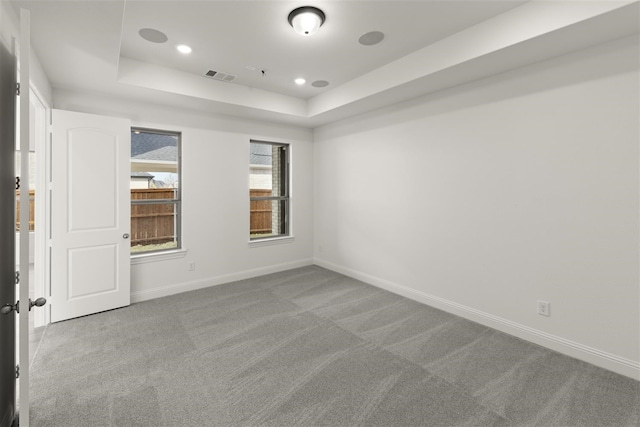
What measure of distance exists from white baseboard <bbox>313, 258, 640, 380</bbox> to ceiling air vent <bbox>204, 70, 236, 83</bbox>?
129 inches

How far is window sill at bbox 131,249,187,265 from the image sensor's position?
403 centimetres

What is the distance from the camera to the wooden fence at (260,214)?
539 cm

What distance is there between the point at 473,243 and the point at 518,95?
1503mm

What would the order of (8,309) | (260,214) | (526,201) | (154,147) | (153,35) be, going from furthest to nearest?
(260,214), (154,147), (526,201), (153,35), (8,309)

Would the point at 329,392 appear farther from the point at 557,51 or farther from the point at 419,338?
the point at 557,51

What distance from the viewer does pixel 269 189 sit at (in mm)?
5527

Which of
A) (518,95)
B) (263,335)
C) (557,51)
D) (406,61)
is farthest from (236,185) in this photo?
(557,51)

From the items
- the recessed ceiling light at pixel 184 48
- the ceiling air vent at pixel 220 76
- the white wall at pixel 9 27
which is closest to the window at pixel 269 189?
the ceiling air vent at pixel 220 76

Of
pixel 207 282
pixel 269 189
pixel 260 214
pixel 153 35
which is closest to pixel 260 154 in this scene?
pixel 269 189

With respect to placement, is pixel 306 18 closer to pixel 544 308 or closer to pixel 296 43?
pixel 296 43

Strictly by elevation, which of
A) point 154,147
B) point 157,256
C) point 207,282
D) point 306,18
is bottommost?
point 207,282

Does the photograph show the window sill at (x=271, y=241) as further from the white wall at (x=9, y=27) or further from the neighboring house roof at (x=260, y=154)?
the white wall at (x=9, y=27)

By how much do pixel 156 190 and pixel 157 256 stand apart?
93cm

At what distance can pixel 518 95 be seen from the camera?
302 centimetres
